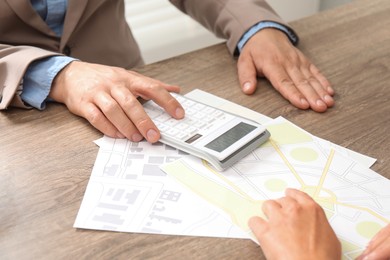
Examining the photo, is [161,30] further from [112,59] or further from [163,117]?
[163,117]

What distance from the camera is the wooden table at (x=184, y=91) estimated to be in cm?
58

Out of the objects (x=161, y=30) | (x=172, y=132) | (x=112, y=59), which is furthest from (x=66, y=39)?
(x=161, y=30)

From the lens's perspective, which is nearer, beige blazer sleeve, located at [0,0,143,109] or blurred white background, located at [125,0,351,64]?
beige blazer sleeve, located at [0,0,143,109]

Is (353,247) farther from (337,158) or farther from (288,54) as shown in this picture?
(288,54)

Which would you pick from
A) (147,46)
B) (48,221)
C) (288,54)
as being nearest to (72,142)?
(48,221)

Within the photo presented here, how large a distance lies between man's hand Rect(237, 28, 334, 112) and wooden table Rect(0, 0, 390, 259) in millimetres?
16

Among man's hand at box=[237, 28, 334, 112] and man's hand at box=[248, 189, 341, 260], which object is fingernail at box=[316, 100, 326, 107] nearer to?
man's hand at box=[237, 28, 334, 112]

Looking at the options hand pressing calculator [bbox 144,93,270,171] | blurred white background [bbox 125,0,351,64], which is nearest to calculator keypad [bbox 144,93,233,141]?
hand pressing calculator [bbox 144,93,270,171]

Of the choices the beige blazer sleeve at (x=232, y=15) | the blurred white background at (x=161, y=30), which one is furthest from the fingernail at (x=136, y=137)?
the blurred white background at (x=161, y=30)

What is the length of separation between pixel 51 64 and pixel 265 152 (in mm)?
398

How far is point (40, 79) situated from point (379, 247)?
1.93 ft

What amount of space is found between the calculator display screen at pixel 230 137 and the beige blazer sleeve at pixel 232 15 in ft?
0.92

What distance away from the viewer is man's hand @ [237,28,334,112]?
32.6 inches

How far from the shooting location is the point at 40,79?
850mm
